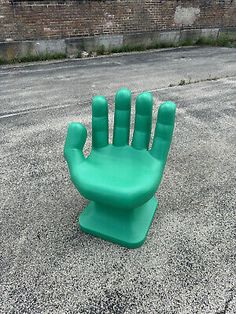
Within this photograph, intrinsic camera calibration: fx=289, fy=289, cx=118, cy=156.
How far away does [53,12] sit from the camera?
8539 mm

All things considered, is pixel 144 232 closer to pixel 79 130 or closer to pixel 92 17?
pixel 79 130

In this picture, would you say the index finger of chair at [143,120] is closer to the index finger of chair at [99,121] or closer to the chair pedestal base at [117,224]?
the index finger of chair at [99,121]

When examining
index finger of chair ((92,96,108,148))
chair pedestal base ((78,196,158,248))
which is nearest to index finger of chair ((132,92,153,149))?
index finger of chair ((92,96,108,148))

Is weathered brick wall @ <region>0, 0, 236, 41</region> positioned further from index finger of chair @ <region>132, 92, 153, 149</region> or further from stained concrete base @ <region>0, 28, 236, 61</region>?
index finger of chair @ <region>132, 92, 153, 149</region>

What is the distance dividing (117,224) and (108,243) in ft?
0.58

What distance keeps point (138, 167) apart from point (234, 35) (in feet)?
40.2

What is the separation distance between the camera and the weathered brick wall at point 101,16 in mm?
8242

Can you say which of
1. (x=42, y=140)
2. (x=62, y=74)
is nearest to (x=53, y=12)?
(x=62, y=74)

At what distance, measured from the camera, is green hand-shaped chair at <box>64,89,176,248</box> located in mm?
2090

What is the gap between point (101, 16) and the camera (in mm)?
9273

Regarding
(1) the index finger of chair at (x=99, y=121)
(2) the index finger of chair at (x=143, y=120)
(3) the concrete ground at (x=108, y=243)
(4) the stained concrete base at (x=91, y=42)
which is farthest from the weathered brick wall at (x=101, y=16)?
(2) the index finger of chair at (x=143, y=120)

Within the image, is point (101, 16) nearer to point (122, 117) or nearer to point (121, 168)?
point (122, 117)

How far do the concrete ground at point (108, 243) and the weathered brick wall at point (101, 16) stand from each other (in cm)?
412

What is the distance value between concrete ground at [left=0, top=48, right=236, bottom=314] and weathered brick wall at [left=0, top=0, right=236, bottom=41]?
13.5 feet
